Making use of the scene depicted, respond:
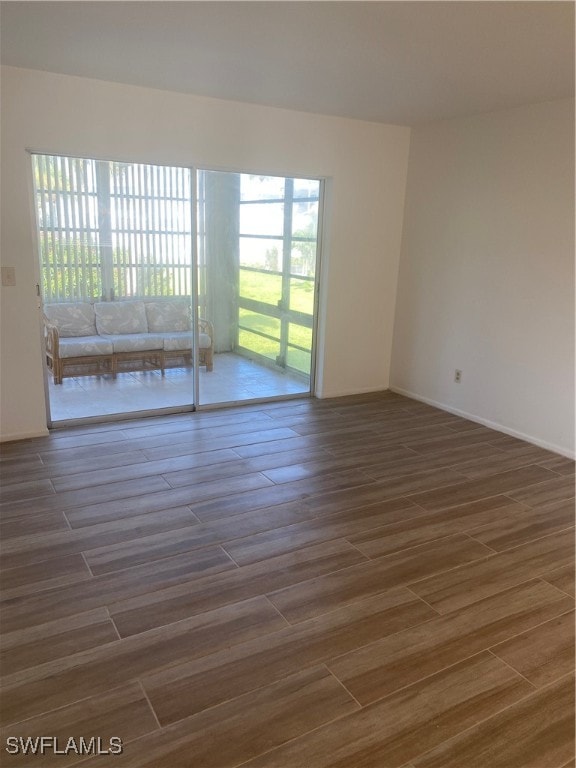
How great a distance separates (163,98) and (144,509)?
117 inches

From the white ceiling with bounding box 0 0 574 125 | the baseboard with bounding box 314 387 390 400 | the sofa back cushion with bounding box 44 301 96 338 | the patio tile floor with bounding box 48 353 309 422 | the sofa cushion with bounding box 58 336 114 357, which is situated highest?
the white ceiling with bounding box 0 0 574 125

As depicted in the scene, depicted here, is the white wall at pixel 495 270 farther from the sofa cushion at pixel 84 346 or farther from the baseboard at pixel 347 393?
the sofa cushion at pixel 84 346

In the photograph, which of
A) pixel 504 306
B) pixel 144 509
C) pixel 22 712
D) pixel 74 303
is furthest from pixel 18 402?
pixel 504 306

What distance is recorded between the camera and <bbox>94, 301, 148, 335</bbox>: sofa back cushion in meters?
4.57

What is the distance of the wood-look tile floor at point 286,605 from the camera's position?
1.82 m

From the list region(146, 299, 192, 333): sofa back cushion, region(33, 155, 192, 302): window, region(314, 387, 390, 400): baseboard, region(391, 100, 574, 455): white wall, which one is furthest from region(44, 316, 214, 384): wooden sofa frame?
region(391, 100, 574, 455): white wall

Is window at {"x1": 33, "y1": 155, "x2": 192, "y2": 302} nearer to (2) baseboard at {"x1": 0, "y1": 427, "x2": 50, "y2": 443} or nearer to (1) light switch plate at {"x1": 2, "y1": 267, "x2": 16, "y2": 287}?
(1) light switch plate at {"x1": 2, "y1": 267, "x2": 16, "y2": 287}

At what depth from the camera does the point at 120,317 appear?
4.66 metres

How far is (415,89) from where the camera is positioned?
3.78 metres

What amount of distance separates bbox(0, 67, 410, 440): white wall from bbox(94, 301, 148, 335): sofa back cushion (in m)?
0.62

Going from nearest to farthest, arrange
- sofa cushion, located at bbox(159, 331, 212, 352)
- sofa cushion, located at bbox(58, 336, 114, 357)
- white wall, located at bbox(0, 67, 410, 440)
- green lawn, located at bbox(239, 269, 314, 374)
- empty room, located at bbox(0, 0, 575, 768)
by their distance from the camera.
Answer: empty room, located at bbox(0, 0, 575, 768)
white wall, located at bbox(0, 67, 410, 440)
sofa cushion, located at bbox(58, 336, 114, 357)
sofa cushion, located at bbox(159, 331, 212, 352)
green lawn, located at bbox(239, 269, 314, 374)

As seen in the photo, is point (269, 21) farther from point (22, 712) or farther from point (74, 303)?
point (22, 712)

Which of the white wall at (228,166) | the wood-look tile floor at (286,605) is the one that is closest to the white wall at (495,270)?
the white wall at (228,166)

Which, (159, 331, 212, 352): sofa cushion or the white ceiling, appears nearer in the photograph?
the white ceiling
